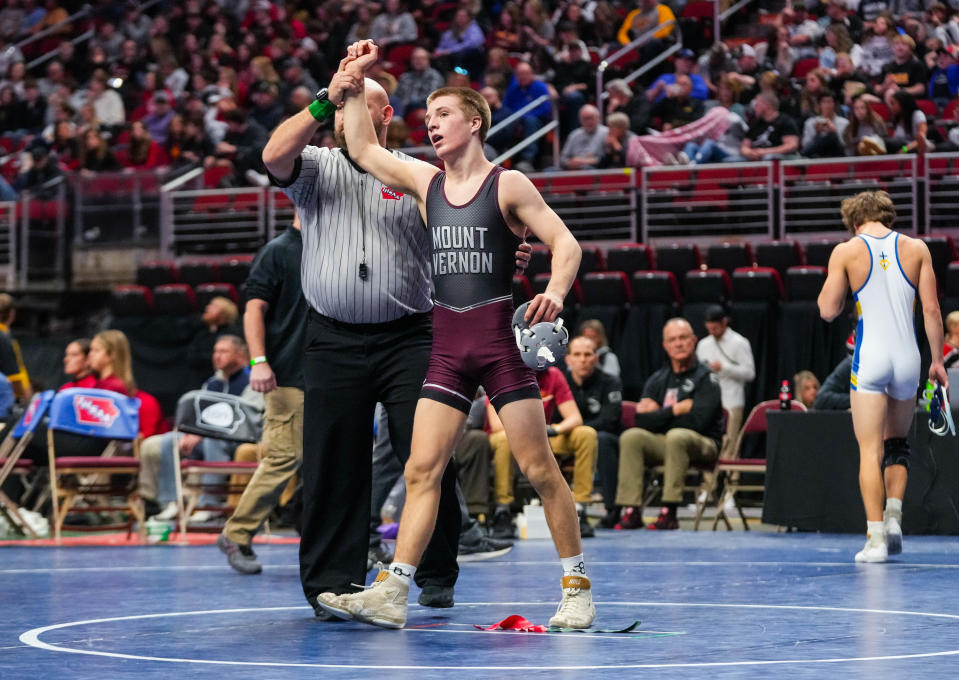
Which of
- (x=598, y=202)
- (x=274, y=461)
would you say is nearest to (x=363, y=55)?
(x=274, y=461)

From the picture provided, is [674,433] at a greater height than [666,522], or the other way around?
[674,433]

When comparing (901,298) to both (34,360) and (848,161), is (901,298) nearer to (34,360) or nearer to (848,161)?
(848,161)

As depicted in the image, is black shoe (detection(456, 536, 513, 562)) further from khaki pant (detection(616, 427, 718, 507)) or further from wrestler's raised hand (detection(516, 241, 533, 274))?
wrestler's raised hand (detection(516, 241, 533, 274))

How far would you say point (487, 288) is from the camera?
16.2ft

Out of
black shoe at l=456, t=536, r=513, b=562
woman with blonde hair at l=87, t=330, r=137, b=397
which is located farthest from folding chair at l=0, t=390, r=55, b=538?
black shoe at l=456, t=536, r=513, b=562

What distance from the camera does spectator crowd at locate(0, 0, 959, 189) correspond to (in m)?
15.0

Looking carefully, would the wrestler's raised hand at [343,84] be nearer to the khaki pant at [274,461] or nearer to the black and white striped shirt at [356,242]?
the black and white striped shirt at [356,242]

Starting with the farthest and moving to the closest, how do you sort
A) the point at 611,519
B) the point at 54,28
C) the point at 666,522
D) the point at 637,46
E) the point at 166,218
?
the point at 54,28
the point at 637,46
the point at 166,218
the point at 611,519
the point at 666,522

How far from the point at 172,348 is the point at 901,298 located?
29.9 feet

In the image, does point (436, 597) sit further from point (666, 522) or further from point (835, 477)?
point (666, 522)

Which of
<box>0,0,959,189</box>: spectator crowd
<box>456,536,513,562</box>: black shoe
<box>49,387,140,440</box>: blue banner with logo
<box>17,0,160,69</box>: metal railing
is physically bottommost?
<box>456,536,513,562</box>: black shoe

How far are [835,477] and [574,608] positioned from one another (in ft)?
17.4

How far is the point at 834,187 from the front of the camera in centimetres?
1371

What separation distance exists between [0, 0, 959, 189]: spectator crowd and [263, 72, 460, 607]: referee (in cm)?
883
